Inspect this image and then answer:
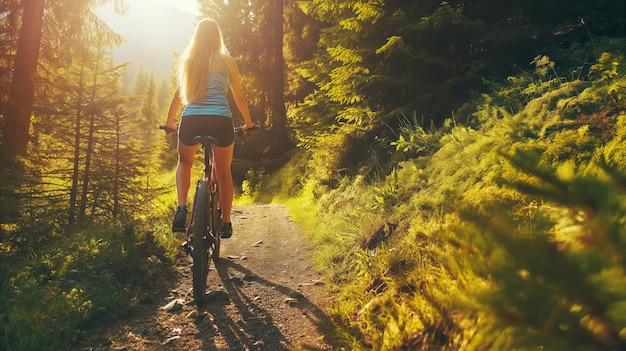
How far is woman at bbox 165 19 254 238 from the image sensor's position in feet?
12.9

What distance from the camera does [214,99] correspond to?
4.02 m

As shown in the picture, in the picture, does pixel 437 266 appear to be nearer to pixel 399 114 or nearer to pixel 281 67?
pixel 399 114

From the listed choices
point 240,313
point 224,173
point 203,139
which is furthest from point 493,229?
point 224,173

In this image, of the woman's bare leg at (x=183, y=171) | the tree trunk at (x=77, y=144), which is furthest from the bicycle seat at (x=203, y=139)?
the tree trunk at (x=77, y=144)

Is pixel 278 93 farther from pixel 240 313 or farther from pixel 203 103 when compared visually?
pixel 240 313

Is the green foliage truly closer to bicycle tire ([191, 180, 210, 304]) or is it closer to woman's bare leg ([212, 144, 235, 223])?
bicycle tire ([191, 180, 210, 304])

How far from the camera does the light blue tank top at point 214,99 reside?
395 cm

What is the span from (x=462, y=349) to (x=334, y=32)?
7.50 m

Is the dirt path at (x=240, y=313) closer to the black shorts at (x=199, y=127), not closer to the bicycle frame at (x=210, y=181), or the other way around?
the bicycle frame at (x=210, y=181)

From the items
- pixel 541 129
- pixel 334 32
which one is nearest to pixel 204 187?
pixel 541 129

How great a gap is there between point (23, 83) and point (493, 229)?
1052 cm

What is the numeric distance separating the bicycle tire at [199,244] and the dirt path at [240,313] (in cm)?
18

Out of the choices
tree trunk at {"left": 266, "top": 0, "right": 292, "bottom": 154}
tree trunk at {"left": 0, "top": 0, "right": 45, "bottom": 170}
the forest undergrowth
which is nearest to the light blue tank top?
the forest undergrowth

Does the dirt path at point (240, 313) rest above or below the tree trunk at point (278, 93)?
below
